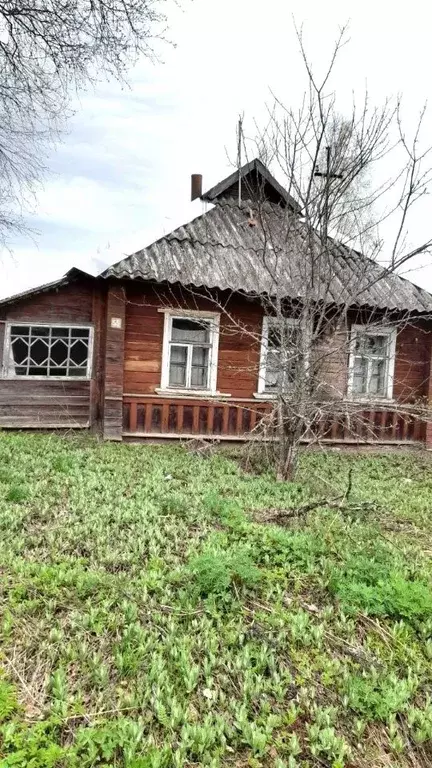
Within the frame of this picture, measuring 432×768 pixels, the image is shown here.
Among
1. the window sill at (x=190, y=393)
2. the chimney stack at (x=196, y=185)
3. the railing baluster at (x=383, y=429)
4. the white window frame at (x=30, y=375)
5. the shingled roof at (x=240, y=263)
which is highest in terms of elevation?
the chimney stack at (x=196, y=185)

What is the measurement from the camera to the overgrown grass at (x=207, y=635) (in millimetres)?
2465

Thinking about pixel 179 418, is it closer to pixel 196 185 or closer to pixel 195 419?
pixel 195 419

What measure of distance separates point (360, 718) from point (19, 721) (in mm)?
1732

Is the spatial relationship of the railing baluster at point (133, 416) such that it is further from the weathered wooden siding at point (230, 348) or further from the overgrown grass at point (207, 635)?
the overgrown grass at point (207, 635)

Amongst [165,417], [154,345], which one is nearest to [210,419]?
[165,417]

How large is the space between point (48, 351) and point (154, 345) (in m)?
2.04

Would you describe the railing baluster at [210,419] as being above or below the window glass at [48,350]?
below

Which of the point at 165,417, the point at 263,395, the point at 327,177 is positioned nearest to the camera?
the point at 327,177

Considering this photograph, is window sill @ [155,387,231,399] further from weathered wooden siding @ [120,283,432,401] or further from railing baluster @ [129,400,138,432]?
railing baluster @ [129,400,138,432]

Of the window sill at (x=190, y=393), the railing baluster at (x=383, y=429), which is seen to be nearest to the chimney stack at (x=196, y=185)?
the window sill at (x=190, y=393)

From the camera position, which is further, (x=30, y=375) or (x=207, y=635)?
(x=30, y=375)

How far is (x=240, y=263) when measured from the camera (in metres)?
10.4

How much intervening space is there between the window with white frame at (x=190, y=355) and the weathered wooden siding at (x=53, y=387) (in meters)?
1.40

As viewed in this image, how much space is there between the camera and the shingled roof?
884 centimetres
